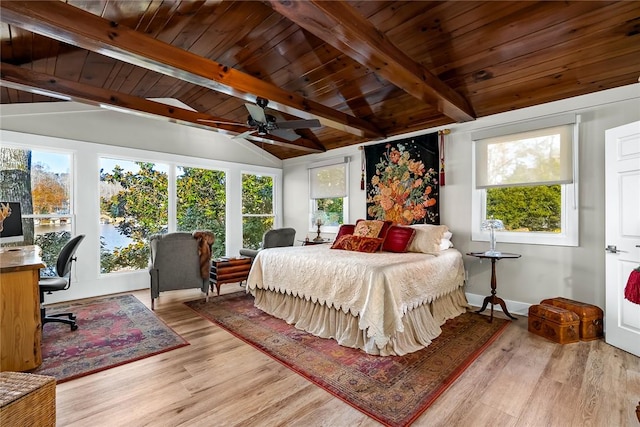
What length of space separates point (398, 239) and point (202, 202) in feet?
12.3

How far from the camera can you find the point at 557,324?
2766 mm

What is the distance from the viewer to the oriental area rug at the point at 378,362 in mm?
1940

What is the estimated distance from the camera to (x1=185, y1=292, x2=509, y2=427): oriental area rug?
1940 mm

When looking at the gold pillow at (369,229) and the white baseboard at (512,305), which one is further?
the gold pillow at (369,229)

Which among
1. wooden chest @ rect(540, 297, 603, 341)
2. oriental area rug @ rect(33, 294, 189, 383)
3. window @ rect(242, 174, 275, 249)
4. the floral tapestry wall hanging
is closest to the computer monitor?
oriental area rug @ rect(33, 294, 189, 383)

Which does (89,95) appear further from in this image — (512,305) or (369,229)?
(512,305)

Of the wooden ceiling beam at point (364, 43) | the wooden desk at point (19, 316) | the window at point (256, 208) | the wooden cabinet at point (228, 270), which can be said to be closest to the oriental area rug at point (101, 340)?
the wooden desk at point (19, 316)

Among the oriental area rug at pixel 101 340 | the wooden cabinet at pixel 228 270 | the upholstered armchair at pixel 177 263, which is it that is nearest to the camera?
the oriental area rug at pixel 101 340

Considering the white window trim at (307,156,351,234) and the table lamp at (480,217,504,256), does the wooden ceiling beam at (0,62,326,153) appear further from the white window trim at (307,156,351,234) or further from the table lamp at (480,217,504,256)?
the table lamp at (480,217,504,256)

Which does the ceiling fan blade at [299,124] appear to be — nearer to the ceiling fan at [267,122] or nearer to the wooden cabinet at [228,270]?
the ceiling fan at [267,122]

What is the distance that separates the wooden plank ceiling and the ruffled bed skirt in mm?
2022

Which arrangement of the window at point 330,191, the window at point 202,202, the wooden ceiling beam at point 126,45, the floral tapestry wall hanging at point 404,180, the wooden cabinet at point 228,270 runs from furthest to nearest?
the window at point 330,191 → the window at point 202,202 → the floral tapestry wall hanging at point 404,180 → the wooden cabinet at point 228,270 → the wooden ceiling beam at point 126,45

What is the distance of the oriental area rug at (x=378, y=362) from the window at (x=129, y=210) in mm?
2270

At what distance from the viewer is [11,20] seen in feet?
6.25
